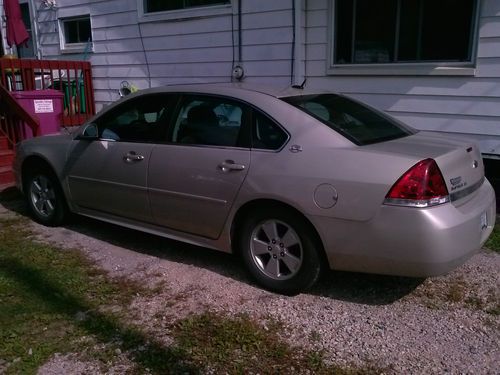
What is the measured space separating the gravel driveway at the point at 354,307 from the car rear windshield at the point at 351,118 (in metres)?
1.15

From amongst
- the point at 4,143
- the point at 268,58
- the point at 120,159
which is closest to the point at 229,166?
the point at 120,159

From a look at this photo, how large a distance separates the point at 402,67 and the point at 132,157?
11.8 ft

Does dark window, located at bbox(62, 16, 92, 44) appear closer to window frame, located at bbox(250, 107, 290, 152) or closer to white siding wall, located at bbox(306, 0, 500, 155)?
white siding wall, located at bbox(306, 0, 500, 155)

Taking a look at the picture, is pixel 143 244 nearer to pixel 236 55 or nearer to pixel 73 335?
pixel 73 335

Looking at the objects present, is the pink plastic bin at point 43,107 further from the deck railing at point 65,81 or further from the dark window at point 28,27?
the dark window at point 28,27

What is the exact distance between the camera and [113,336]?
3.26m

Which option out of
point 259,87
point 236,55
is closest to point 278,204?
point 259,87

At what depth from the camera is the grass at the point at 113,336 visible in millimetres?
2945

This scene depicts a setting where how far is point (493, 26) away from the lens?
557 cm

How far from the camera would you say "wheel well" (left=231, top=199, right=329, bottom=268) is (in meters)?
3.55

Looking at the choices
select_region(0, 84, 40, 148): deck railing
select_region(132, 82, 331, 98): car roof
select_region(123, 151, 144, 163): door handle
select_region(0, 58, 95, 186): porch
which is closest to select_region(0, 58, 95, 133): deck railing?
select_region(0, 58, 95, 186): porch

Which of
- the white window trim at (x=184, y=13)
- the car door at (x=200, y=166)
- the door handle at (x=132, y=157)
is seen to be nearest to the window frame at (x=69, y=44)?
the white window trim at (x=184, y=13)

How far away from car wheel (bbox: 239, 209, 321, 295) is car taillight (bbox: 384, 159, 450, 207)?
668 mm

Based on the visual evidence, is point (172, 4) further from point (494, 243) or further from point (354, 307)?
point (354, 307)
